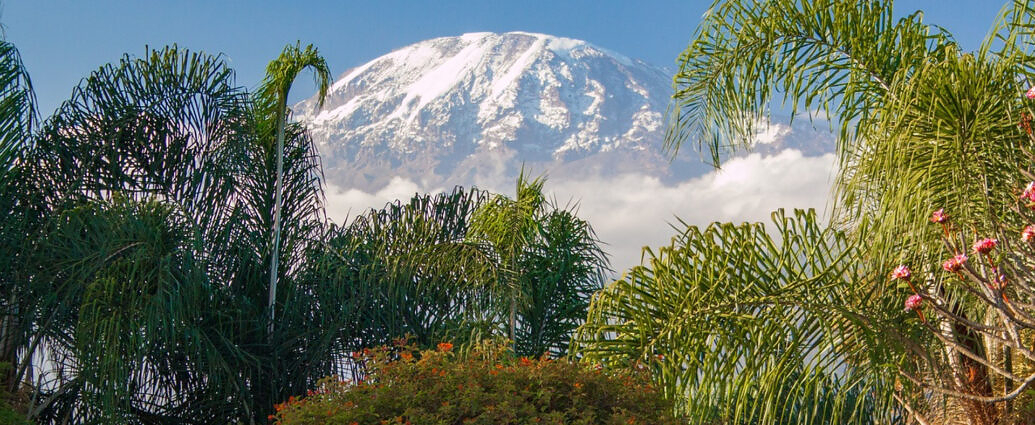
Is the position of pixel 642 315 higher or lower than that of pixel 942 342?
higher

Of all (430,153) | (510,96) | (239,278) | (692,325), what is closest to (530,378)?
(692,325)

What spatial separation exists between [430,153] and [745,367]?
125 meters

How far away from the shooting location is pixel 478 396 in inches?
172

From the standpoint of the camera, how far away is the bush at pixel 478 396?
14.3 ft

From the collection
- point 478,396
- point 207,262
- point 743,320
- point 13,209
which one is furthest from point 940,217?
point 13,209

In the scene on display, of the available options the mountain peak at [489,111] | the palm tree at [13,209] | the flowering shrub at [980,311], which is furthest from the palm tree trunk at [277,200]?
the mountain peak at [489,111]

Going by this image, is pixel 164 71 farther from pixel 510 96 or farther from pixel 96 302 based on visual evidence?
pixel 510 96

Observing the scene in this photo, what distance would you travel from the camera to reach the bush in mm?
4363

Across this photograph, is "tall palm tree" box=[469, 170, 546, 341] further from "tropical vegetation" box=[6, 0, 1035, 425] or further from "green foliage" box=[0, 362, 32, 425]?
"green foliage" box=[0, 362, 32, 425]

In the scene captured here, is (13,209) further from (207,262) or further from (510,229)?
(510,229)

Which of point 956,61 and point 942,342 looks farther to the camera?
point 942,342

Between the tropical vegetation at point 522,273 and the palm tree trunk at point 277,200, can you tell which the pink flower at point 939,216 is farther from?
the palm tree trunk at point 277,200

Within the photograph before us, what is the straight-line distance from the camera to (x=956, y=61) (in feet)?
14.8

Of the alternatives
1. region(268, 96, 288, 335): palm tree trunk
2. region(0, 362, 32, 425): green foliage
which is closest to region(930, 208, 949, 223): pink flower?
region(268, 96, 288, 335): palm tree trunk
